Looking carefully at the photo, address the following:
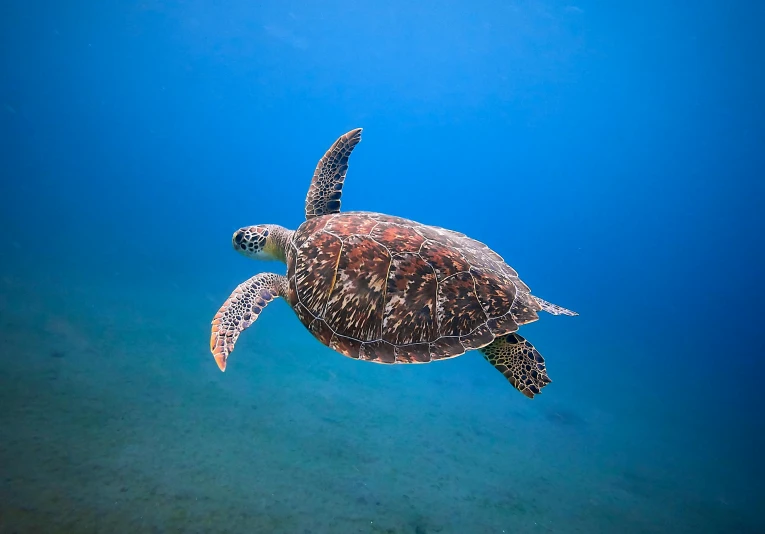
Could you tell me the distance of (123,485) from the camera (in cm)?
371

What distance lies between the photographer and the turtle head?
177 inches

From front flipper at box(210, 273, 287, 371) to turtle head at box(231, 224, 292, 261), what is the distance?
0.64 meters

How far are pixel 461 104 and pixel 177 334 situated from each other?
1510 inches

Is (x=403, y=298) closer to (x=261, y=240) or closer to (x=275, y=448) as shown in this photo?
(x=261, y=240)

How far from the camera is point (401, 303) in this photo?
299cm

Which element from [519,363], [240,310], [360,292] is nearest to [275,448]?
[240,310]

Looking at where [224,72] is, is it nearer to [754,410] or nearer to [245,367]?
[245,367]

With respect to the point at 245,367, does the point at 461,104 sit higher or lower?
higher

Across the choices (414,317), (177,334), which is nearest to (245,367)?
(177,334)

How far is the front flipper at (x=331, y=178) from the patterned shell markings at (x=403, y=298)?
1207 mm

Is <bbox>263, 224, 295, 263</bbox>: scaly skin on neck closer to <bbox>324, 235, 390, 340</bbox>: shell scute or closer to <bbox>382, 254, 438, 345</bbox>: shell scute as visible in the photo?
<bbox>324, 235, 390, 340</bbox>: shell scute

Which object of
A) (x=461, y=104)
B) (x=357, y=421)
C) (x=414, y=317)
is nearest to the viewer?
(x=414, y=317)

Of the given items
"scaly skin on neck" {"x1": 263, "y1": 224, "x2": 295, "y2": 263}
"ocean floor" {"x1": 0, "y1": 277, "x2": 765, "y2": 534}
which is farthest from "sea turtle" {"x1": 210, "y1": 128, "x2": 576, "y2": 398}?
"ocean floor" {"x1": 0, "y1": 277, "x2": 765, "y2": 534}

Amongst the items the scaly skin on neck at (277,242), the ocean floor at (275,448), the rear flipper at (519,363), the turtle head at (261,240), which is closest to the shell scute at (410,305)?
the rear flipper at (519,363)
